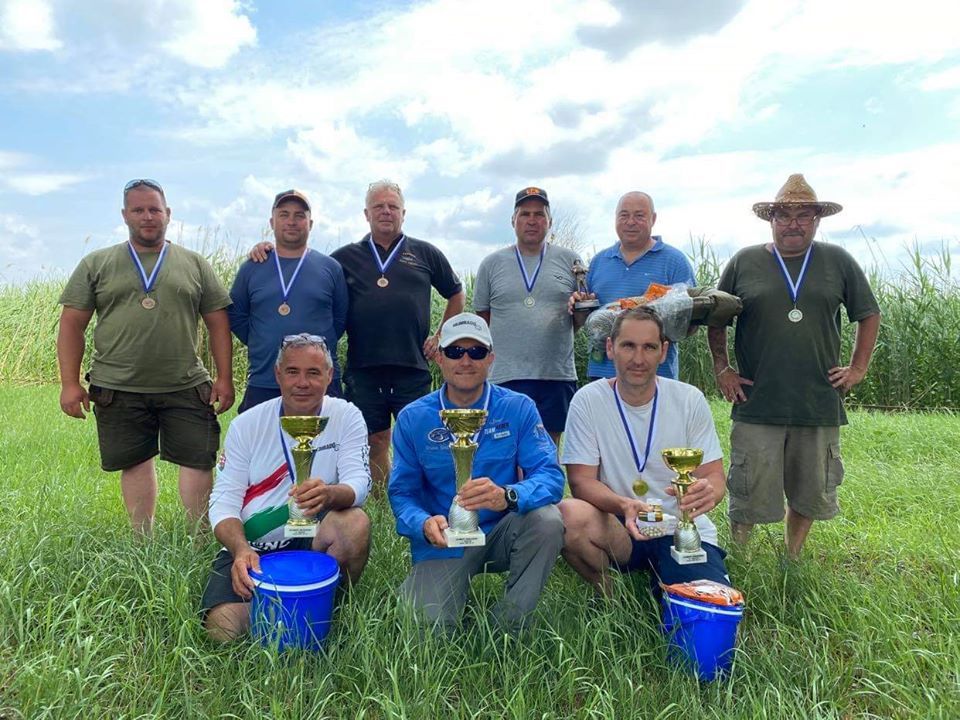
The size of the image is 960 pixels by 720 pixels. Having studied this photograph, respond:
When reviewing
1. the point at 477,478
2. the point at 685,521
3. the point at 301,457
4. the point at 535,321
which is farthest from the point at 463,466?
the point at 535,321

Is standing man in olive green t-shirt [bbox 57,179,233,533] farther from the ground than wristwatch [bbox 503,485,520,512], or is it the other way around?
standing man in olive green t-shirt [bbox 57,179,233,533]

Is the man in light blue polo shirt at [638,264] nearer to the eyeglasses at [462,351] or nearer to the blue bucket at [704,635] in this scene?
the eyeglasses at [462,351]

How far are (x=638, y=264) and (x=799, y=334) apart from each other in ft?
3.68

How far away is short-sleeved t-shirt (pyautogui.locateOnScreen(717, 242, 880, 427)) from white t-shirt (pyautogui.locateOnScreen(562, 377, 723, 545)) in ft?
3.01

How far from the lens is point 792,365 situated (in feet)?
14.0

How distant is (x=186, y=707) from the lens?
8.95 ft

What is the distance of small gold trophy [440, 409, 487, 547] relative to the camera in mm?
3080

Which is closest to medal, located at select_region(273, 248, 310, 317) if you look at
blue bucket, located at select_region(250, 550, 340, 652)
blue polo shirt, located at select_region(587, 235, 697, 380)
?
blue bucket, located at select_region(250, 550, 340, 652)

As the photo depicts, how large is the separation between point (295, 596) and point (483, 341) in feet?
4.62

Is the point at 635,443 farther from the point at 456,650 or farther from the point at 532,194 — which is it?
the point at 532,194

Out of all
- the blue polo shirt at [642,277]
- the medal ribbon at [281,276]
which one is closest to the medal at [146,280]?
the medal ribbon at [281,276]

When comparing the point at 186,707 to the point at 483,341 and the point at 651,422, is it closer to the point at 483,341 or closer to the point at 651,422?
the point at 483,341

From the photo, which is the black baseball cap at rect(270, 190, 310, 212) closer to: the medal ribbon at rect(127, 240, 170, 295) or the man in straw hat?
the medal ribbon at rect(127, 240, 170, 295)

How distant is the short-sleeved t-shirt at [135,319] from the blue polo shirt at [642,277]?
8.76 feet
